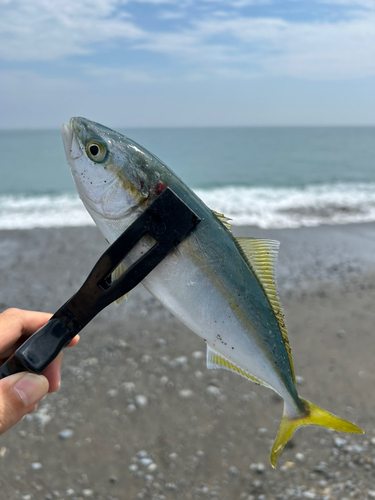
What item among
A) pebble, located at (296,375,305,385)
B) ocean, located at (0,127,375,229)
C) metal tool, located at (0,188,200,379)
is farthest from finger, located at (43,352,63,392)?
ocean, located at (0,127,375,229)

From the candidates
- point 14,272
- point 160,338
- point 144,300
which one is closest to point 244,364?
point 160,338

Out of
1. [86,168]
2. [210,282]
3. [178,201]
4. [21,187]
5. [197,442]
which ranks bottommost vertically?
[21,187]

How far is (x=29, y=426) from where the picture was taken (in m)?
4.43

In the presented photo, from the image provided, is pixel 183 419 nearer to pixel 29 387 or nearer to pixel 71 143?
pixel 29 387

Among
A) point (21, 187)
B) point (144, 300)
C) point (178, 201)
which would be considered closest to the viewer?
point (178, 201)

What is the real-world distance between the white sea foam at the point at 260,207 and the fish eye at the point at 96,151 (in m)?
10.3

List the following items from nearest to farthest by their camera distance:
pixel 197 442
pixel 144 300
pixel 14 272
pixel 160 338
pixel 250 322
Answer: pixel 250 322, pixel 197 442, pixel 160 338, pixel 144 300, pixel 14 272

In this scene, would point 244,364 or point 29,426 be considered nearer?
point 244,364

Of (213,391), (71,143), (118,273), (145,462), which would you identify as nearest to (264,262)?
(118,273)

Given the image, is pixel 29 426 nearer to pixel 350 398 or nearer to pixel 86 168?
pixel 350 398

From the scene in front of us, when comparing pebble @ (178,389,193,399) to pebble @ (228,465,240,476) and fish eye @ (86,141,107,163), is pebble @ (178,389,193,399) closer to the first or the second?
pebble @ (228,465,240,476)

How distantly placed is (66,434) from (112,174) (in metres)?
3.84

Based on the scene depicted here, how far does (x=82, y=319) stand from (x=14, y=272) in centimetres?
798

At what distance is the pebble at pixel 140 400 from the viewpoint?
4699 millimetres
